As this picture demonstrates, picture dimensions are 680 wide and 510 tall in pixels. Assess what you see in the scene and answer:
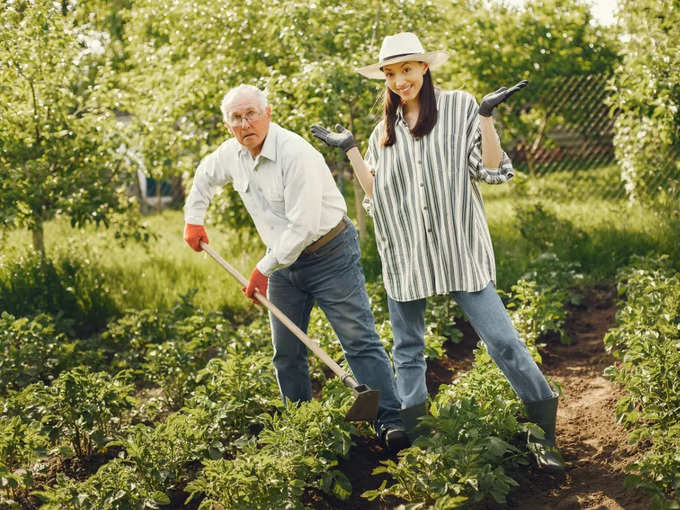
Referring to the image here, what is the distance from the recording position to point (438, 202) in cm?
332

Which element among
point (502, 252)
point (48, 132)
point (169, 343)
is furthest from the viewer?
point (502, 252)

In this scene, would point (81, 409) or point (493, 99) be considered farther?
point (81, 409)

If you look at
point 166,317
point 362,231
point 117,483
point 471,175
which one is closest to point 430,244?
point 471,175

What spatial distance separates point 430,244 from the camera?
337cm

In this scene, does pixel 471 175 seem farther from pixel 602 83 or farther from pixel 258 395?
pixel 602 83

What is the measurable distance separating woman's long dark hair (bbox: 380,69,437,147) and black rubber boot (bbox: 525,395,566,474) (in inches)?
49.4

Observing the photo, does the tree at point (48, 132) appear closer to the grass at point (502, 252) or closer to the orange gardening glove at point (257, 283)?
the grass at point (502, 252)

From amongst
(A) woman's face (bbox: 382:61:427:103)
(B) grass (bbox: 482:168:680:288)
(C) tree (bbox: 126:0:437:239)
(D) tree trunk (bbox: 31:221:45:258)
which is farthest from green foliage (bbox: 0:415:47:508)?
(B) grass (bbox: 482:168:680:288)

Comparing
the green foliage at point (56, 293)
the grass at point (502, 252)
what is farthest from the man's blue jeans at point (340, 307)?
the green foliage at point (56, 293)

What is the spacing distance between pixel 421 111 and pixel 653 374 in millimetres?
1604

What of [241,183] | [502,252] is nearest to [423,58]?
[241,183]

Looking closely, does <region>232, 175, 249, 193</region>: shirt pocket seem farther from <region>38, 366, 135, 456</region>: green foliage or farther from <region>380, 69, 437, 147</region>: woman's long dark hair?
<region>38, 366, 135, 456</region>: green foliage

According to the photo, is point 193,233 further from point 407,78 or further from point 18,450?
point 407,78

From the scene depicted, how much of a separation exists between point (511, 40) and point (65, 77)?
5.68 m
